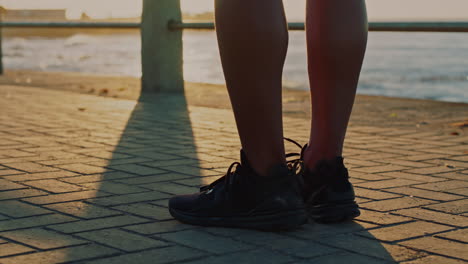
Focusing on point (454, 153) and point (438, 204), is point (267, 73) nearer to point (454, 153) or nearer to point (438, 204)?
point (438, 204)

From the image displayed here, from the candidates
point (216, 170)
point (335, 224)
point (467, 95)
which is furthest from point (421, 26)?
point (467, 95)

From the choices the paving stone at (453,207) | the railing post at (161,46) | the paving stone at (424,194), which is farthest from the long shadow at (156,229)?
the railing post at (161,46)

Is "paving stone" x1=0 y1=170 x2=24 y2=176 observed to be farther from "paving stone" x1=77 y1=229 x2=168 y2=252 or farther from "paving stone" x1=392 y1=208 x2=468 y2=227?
"paving stone" x1=392 y1=208 x2=468 y2=227

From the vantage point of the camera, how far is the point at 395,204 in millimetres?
2652

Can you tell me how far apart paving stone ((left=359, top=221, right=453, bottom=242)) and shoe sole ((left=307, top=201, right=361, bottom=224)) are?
10 cm

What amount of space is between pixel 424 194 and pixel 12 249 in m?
1.49

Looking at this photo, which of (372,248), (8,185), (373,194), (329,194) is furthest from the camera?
(8,185)

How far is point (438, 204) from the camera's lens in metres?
2.66

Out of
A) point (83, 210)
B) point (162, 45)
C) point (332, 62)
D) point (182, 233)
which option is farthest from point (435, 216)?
point (162, 45)

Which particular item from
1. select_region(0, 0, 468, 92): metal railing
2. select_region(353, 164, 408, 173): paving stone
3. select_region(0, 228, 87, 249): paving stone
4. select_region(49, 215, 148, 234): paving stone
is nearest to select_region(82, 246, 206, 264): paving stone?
select_region(0, 228, 87, 249): paving stone

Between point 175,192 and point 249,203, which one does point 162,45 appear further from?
point 249,203

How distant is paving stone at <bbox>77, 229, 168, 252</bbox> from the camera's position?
6.86 feet

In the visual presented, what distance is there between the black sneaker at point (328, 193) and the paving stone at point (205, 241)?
0.33 m

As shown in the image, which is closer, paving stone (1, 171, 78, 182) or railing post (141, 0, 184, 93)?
paving stone (1, 171, 78, 182)
